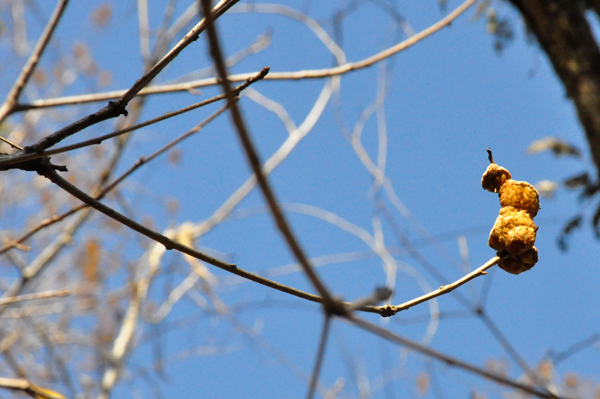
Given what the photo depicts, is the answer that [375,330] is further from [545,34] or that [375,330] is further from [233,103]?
[545,34]

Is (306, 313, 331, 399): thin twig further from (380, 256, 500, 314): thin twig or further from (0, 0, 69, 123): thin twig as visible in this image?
(0, 0, 69, 123): thin twig

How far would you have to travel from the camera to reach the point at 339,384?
3.41 meters

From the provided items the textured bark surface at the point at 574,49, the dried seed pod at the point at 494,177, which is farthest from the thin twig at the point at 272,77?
the textured bark surface at the point at 574,49

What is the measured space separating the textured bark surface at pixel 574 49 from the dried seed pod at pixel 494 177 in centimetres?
189

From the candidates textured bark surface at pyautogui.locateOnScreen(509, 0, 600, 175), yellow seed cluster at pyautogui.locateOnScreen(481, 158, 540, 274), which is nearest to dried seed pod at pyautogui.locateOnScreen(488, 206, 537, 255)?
yellow seed cluster at pyautogui.locateOnScreen(481, 158, 540, 274)

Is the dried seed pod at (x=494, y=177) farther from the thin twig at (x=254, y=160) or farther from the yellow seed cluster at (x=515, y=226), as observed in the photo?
the thin twig at (x=254, y=160)

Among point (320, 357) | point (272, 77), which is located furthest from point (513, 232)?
point (272, 77)

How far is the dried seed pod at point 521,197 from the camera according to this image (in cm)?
54

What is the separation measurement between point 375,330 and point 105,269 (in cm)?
410

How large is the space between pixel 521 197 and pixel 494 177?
0.04 metres

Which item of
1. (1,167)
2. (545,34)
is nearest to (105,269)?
(545,34)

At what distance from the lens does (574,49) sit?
2.24 m

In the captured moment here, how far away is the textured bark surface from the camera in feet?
7.05

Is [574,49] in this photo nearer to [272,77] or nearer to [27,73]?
[272,77]
